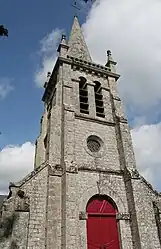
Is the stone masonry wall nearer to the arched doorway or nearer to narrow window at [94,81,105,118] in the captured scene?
the arched doorway

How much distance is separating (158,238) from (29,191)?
6881 millimetres

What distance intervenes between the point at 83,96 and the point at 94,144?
4.11 metres

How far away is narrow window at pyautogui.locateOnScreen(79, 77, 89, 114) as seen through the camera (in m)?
15.9

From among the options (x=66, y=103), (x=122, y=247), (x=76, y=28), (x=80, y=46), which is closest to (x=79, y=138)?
(x=66, y=103)

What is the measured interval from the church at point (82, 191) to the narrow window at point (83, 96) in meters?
0.08

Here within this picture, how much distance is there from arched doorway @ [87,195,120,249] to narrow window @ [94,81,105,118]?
6212mm

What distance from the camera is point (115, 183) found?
1263cm

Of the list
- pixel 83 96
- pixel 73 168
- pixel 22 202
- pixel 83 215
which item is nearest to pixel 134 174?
pixel 73 168

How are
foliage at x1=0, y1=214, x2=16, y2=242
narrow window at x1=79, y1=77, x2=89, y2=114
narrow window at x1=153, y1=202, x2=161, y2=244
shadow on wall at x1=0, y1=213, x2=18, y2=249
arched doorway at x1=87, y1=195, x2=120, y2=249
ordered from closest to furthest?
1. shadow on wall at x1=0, y1=213, x2=18, y2=249
2. foliage at x1=0, y1=214, x2=16, y2=242
3. arched doorway at x1=87, y1=195, x2=120, y2=249
4. narrow window at x1=153, y1=202, x2=161, y2=244
5. narrow window at x1=79, y1=77, x2=89, y2=114

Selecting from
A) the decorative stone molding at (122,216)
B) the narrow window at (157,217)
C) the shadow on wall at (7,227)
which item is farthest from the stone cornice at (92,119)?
the shadow on wall at (7,227)

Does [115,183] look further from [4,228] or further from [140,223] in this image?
[4,228]

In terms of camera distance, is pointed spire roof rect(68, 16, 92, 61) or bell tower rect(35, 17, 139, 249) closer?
bell tower rect(35, 17, 139, 249)

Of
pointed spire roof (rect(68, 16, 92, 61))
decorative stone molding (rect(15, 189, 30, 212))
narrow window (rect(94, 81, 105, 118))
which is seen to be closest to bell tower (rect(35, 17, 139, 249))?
narrow window (rect(94, 81, 105, 118))

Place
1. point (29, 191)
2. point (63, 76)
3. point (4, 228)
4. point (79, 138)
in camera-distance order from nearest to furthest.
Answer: point (4, 228) < point (29, 191) < point (79, 138) < point (63, 76)
